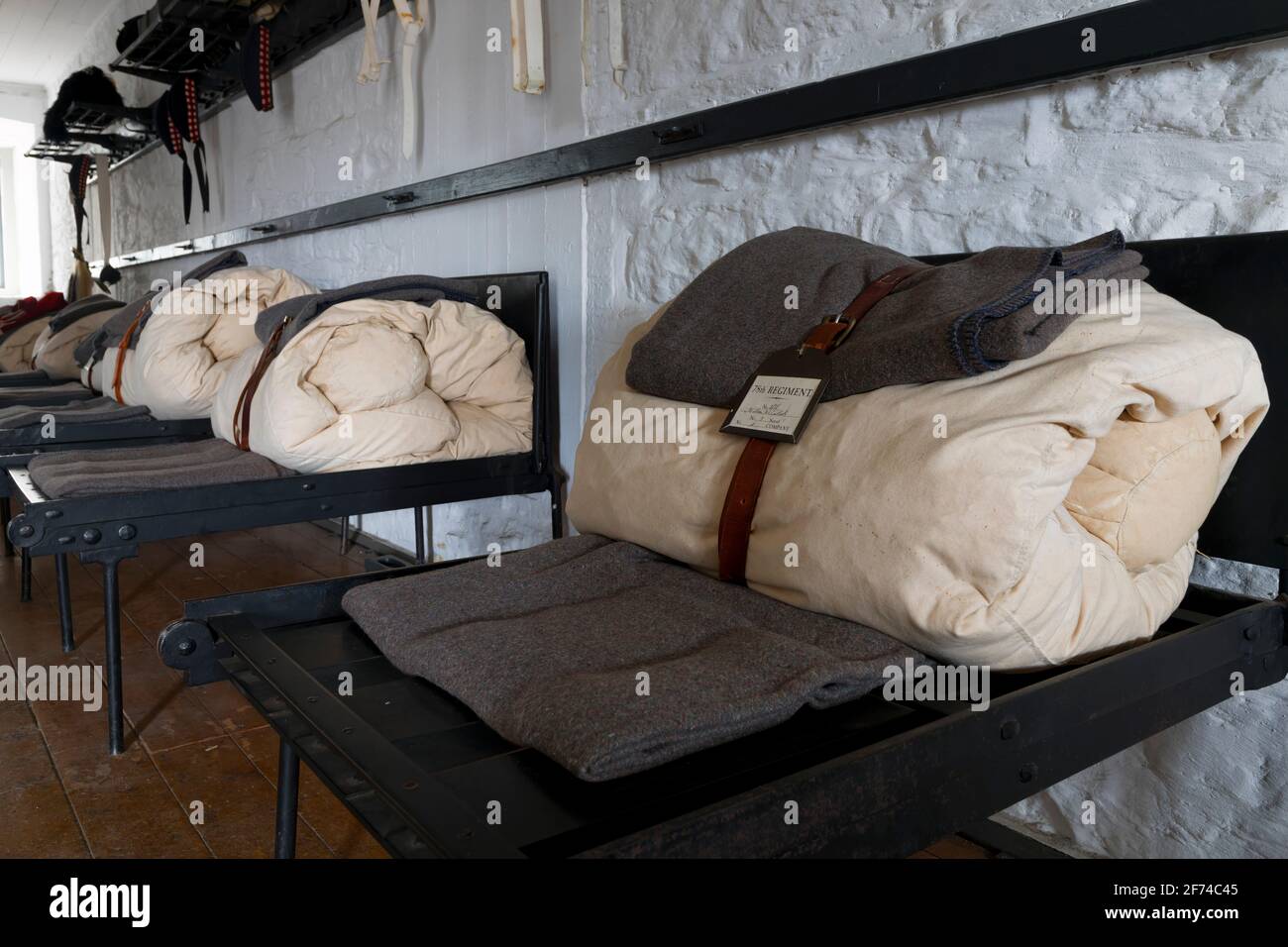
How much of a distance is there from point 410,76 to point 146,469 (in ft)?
4.84

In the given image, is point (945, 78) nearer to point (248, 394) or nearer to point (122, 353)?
point (248, 394)

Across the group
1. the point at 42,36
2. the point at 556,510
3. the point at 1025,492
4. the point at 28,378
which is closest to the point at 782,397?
the point at 1025,492

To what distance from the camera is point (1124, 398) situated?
0.92m

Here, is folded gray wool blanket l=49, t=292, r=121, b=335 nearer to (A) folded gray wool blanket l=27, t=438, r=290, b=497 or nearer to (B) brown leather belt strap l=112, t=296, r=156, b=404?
(B) brown leather belt strap l=112, t=296, r=156, b=404

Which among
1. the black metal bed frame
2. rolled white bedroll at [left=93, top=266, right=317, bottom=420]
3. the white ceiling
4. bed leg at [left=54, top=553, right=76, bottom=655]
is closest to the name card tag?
the black metal bed frame

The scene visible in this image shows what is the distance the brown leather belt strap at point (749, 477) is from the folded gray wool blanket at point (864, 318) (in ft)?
0.06

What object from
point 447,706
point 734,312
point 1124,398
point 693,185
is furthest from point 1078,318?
Answer: point 693,185

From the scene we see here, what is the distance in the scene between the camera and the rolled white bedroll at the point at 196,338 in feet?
9.65

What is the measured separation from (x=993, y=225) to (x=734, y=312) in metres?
0.45

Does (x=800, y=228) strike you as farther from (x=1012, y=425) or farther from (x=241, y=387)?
(x=241, y=387)

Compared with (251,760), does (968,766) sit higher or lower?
higher
